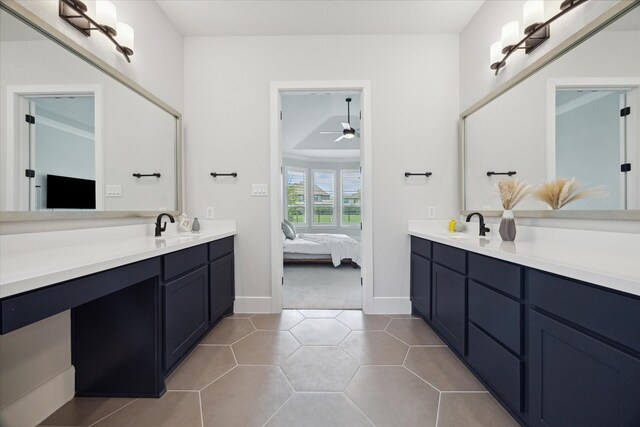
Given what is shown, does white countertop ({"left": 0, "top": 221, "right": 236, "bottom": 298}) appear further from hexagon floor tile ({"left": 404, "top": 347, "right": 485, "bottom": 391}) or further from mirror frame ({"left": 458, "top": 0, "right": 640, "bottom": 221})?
mirror frame ({"left": 458, "top": 0, "right": 640, "bottom": 221})

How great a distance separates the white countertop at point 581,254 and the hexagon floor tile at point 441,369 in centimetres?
79

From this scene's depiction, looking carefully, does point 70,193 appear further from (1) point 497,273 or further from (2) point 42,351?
(1) point 497,273

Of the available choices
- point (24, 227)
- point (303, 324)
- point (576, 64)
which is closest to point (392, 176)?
point (576, 64)

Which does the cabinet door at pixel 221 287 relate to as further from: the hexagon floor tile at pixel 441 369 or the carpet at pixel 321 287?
the hexagon floor tile at pixel 441 369

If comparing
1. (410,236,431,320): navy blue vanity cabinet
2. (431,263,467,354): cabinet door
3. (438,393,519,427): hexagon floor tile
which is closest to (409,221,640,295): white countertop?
(431,263,467,354): cabinet door

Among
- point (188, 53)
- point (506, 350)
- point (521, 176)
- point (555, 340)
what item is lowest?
point (506, 350)

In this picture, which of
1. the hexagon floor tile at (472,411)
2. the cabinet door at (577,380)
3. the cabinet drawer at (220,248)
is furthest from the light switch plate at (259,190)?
the cabinet door at (577,380)

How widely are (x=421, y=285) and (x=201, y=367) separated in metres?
1.83

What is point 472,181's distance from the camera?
2443 mm

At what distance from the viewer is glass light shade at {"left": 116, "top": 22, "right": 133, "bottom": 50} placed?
1828mm

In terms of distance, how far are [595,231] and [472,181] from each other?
1167 mm

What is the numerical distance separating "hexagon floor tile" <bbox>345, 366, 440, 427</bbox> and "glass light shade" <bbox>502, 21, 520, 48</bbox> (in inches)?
94.4

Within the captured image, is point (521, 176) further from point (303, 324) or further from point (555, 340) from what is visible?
point (303, 324)

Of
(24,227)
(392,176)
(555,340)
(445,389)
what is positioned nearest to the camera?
(555,340)
